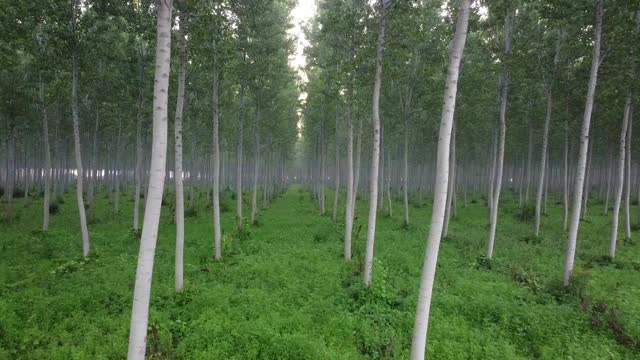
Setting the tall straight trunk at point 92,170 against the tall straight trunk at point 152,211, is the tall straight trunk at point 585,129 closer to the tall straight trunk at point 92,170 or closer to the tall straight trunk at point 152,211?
the tall straight trunk at point 152,211

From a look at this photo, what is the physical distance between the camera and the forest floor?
6.80m

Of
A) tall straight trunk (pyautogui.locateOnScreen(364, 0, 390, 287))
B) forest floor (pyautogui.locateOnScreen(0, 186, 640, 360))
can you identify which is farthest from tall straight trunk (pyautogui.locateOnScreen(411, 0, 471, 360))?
tall straight trunk (pyautogui.locateOnScreen(364, 0, 390, 287))

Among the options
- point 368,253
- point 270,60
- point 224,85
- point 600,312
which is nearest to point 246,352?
point 368,253

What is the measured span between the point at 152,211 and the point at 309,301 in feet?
17.0

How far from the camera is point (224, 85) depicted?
15.2 meters

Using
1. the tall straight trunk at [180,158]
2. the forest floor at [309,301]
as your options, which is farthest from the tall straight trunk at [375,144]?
the tall straight trunk at [180,158]

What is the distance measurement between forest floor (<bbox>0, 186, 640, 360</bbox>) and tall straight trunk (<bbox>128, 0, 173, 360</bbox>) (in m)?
1.84

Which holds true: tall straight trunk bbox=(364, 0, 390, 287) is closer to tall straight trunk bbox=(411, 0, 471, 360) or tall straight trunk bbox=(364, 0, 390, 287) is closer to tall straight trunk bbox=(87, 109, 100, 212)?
tall straight trunk bbox=(411, 0, 471, 360)

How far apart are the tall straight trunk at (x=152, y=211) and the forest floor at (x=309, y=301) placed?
184cm

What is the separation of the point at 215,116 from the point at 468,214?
20.0 meters

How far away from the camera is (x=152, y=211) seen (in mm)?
4957

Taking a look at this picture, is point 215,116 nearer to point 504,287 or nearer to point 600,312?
point 504,287

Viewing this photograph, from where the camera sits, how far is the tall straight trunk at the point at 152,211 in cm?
483

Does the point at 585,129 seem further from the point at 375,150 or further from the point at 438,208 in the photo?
the point at 438,208
